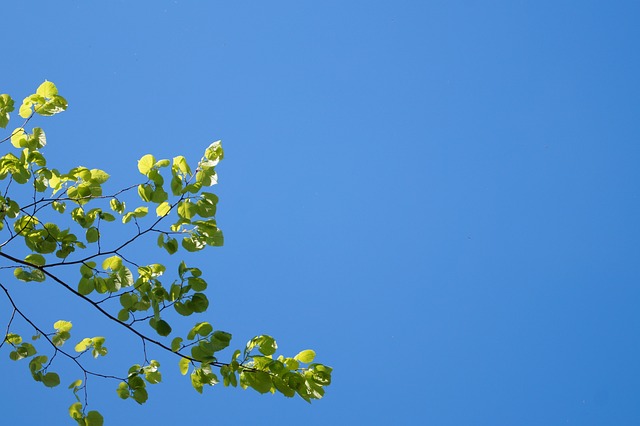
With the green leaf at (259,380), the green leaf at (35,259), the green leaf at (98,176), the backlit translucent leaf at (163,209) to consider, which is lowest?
the green leaf at (259,380)

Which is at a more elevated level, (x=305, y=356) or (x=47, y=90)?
(x=47, y=90)

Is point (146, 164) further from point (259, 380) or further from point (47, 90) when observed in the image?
point (259, 380)

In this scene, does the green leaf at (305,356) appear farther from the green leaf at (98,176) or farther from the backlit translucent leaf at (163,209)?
the green leaf at (98,176)

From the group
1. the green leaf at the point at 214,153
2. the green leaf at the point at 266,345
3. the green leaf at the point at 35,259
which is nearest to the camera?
the green leaf at the point at 266,345

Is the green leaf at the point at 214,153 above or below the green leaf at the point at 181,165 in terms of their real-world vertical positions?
above

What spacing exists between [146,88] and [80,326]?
63.5 inches

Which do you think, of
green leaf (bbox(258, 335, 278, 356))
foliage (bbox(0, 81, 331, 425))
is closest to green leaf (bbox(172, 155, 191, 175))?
foliage (bbox(0, 81, 331, 425))

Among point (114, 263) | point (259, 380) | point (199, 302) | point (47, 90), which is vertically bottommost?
point (259, 380)

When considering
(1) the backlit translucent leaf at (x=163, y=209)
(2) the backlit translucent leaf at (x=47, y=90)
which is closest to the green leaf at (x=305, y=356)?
(1) the backlit translucent leaf at (x=163, y=209)

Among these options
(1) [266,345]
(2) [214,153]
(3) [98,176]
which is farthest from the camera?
(3) [98,176]

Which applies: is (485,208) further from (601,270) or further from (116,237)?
(116,237)

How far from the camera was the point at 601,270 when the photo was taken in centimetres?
542

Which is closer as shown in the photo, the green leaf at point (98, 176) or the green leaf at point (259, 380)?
the green leaf at point (259, 380)

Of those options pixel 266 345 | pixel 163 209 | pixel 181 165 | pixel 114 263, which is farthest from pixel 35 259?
pixel 266 345
